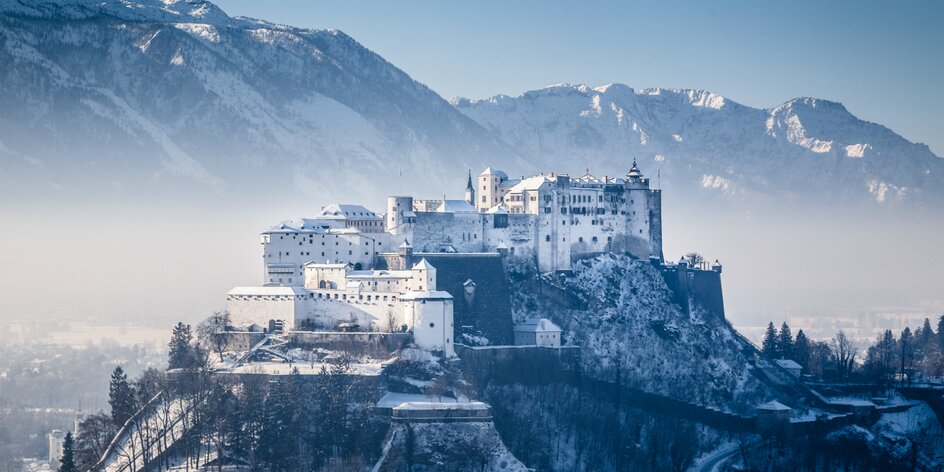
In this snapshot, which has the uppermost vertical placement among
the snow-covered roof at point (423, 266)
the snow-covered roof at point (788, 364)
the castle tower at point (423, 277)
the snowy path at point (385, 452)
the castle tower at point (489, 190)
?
the castle tower at point (489, 190)

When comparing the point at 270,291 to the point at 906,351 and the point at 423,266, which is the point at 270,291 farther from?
the point at 906,351

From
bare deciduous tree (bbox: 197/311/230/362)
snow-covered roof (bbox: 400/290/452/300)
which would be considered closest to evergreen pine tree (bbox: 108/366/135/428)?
bare deciduous tree (bbox: 197/311/230/362)

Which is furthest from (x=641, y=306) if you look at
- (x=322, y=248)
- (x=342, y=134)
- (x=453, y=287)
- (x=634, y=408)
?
(x=342, y=134)

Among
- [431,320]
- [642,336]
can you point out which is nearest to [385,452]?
[431,320]

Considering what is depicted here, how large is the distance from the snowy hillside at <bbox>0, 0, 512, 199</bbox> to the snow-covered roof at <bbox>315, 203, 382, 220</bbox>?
66771 millimetres

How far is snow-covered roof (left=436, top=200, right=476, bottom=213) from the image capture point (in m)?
105

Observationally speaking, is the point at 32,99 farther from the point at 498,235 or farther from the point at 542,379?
the point at 542,379

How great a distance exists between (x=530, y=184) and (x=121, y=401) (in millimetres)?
36431

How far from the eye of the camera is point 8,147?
16550 centimetres

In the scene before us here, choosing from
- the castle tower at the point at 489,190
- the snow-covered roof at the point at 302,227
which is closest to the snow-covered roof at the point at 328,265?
the snow-covered roof at the point at 302,227

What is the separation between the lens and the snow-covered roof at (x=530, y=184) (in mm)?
108188

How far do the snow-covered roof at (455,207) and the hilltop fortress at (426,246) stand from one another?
0.31 ft

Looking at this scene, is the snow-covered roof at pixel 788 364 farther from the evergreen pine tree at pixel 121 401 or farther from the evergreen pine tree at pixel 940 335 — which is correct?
the evergreen pine tree at pixel 121 401

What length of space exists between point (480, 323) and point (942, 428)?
115ft
